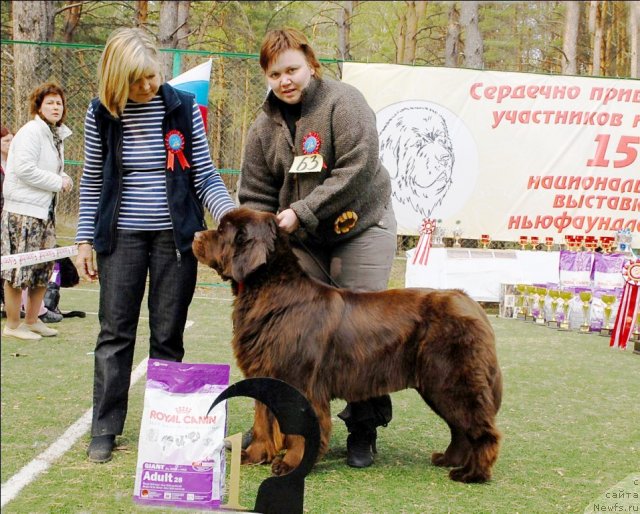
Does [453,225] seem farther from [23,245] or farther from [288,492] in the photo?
[288,492]

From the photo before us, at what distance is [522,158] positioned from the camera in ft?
30.8

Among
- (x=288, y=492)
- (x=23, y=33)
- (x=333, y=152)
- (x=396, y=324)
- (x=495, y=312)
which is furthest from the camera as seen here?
(x=23, y=33)

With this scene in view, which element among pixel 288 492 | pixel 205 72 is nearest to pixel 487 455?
pixel 288 492

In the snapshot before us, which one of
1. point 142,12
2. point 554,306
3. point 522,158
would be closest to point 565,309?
point 554,306

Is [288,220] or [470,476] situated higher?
[288,220]

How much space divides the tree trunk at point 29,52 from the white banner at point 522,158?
491 centimetres

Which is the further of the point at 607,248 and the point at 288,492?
the point at 607,248

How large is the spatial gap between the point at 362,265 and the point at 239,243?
773 millimetres

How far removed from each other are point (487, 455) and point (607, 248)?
265 inches

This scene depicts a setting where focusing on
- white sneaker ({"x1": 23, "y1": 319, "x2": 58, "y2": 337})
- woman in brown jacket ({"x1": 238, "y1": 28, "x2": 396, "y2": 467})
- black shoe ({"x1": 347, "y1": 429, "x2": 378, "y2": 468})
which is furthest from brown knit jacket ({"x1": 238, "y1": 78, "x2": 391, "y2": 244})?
white sneaker ({"x1": 23, "y1": 319, "x2": 58, "y2": 337})

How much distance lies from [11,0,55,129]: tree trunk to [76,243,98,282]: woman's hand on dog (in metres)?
7.32

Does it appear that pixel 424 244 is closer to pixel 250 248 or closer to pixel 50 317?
pixel 50 317

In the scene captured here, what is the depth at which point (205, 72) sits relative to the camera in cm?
744

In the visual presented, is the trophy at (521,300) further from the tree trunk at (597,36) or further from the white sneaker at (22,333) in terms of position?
the tree trunk at (597,36)
